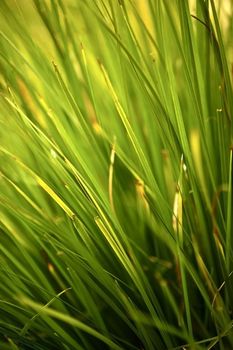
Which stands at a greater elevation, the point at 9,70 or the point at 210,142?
the point at 9,70

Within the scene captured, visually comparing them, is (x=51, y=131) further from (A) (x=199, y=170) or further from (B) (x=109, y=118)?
(A) (x=199, y=170)

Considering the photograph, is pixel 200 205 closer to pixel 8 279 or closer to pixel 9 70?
pixel 8 279

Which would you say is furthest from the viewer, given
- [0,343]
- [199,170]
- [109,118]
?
[109,118]

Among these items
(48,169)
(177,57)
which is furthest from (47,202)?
(177,57)

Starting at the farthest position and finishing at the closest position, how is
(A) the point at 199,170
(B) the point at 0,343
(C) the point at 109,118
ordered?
(C) the point at 109,118
(A) the point at 199,170
(B) the point at 0,343

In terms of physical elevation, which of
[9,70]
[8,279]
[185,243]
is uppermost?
[9,70]

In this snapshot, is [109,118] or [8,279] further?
[109,118]
